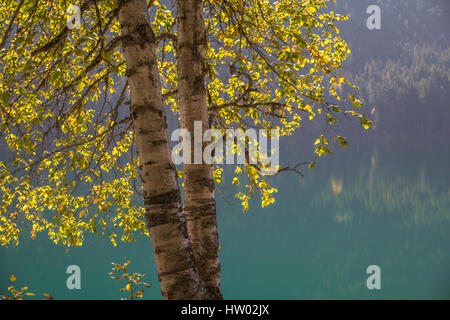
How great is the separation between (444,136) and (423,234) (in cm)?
12738

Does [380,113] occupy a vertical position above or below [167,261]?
above

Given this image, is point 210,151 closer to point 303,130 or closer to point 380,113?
point 380,113

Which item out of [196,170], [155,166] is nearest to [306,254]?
[196,170]

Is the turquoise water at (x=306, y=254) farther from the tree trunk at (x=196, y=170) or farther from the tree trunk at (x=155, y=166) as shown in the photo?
the tree trunk at (x=155, y=166)

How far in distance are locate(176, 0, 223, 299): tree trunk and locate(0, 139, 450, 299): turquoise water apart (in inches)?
40.0

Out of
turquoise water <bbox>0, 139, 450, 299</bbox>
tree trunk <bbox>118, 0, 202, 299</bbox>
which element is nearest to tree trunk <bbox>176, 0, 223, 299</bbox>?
tree trunk <bbox>118, 0, 202, 299</bbox>

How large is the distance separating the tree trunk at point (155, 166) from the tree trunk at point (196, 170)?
58 centimetres

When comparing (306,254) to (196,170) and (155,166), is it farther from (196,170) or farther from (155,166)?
(155,166)

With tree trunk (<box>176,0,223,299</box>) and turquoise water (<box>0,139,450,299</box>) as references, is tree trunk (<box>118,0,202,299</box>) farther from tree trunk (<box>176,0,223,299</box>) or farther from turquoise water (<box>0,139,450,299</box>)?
turquoise water (<box>0,139,450,299</box>)

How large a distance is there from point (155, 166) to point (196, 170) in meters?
0.77

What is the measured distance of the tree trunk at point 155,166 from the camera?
3.62 m

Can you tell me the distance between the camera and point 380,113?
16025cm
